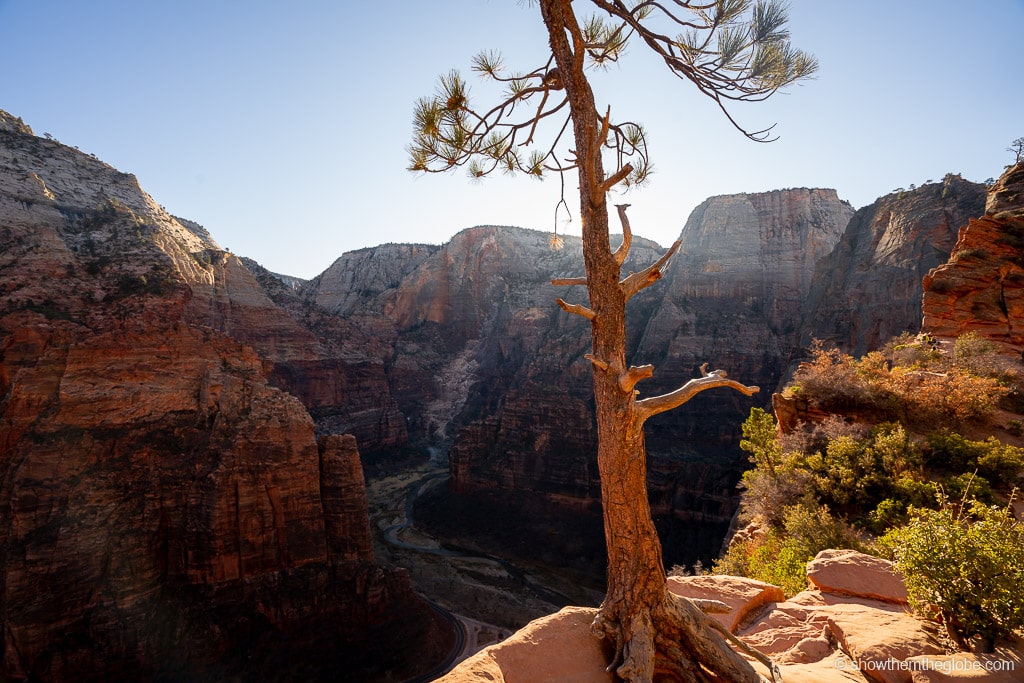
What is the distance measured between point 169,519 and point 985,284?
28894 millimetres

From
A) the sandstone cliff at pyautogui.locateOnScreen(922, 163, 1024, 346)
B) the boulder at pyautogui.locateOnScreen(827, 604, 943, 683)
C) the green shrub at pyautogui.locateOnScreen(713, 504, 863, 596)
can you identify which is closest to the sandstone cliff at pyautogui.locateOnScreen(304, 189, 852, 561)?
the sandstone cliff at pyautogui.locateOnScreen(922, 163, 1024, 346)

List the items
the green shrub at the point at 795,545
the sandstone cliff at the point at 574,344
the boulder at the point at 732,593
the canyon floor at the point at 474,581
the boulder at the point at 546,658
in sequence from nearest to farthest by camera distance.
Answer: the boulder at the point at 546,658 → the boulder at the point at 732,593 → the green shrub at the point at 795,545 → the canyon floor at the point at 474,581 → the sandstone cliff at the point at 574,344

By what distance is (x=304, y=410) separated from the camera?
19.5 metres

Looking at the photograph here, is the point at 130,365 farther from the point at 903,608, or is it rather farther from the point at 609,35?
the point at 903,608

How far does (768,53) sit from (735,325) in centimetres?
4212

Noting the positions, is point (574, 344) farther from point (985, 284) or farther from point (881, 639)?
point (881, 639)

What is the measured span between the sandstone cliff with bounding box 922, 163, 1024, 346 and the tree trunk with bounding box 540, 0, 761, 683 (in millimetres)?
18275

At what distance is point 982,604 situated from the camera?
3.96 m

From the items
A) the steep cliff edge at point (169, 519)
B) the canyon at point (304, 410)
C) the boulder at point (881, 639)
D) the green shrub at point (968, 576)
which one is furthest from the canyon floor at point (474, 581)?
the green shrub at point (968, 576)

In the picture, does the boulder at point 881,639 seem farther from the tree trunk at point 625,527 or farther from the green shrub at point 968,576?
the tree trunk at point 625,527

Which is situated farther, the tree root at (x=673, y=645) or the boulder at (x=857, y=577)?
the boulder at (x=857, y=577)

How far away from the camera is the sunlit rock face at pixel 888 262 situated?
29719mm

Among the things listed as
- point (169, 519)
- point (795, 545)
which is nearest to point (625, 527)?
point (795, 545)

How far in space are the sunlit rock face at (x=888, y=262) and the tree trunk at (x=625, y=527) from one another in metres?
33.6
